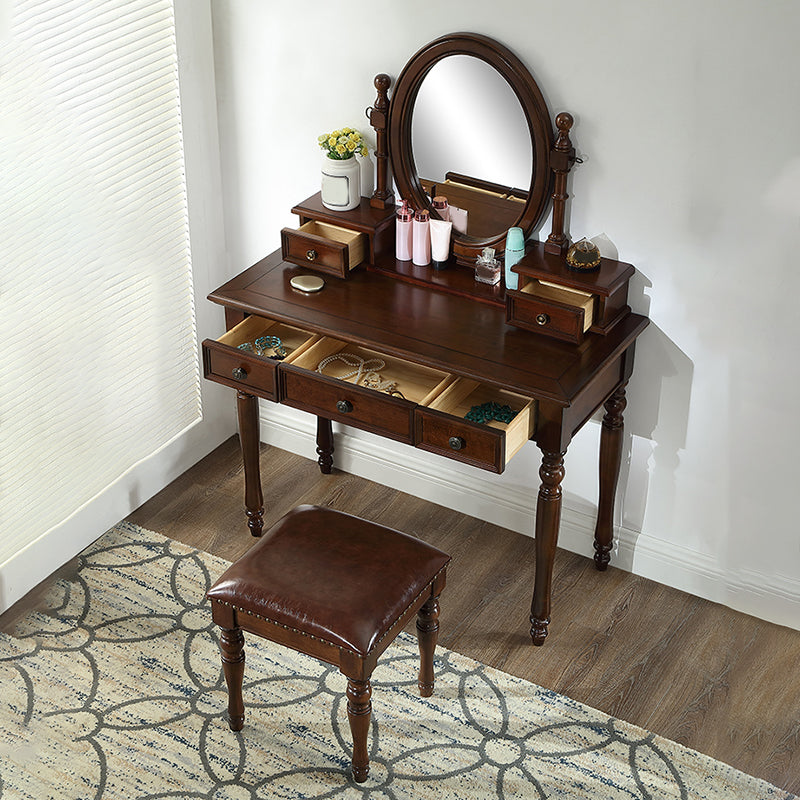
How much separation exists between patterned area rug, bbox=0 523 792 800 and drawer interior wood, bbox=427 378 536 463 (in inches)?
25.4

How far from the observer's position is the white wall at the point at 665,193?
2.50 m

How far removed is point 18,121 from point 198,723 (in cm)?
148

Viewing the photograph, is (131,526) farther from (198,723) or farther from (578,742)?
(578,742)

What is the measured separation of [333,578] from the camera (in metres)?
2.42

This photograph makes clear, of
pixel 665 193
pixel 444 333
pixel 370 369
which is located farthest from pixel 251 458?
pixel 665 193

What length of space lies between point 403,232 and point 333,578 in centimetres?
98

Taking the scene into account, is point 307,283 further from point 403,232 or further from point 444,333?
point 444,333

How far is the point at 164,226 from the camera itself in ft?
10.5

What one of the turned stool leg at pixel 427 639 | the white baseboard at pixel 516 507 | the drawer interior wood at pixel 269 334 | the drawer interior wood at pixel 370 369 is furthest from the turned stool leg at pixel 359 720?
the white baseboard at pixel 516 507

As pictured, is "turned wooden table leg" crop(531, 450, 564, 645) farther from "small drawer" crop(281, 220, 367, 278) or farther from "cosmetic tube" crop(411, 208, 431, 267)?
"small drawer" crop(281, 220, 367, 278)

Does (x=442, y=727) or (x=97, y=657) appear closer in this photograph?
(x=442, y=727)

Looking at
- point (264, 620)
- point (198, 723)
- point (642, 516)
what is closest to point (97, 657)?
point (198, 723)

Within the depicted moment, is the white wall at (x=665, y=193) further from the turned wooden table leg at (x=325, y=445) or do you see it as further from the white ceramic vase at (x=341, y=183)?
the turned wooden table leg at (x=325, y=445)

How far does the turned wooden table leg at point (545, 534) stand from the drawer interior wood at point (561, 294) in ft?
1.12
